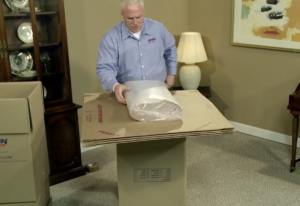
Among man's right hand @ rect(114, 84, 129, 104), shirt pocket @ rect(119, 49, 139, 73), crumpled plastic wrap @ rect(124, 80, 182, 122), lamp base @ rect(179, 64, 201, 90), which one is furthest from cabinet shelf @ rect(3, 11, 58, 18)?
lamp base @ rect(179, 64, 201, 90)

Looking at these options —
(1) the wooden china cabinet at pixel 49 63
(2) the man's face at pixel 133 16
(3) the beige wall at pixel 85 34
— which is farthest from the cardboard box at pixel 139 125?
(3) the beige wall at pixel 85 34

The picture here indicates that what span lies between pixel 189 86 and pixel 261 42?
820mm

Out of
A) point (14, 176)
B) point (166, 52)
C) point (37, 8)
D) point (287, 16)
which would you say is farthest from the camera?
point (287, 16)

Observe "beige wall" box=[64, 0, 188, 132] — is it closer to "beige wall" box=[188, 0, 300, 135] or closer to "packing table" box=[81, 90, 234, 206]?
"beige wall" box=[188, 0, 300, 135]

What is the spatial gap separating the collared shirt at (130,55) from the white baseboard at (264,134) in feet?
6.05

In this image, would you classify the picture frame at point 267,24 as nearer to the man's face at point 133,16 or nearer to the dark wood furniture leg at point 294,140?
the dark wood furniture leg at point 294,140

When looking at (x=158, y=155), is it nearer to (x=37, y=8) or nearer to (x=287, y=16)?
(x=37, y=8)

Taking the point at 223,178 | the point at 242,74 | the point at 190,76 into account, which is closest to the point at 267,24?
the point at 242,74

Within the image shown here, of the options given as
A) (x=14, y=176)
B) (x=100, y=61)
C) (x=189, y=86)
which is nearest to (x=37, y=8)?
(x=100, y=61)

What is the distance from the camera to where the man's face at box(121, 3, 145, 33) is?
2131 millimetres

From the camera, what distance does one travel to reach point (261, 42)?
367 centimetres

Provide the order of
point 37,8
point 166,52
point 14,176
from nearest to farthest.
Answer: point 14,176 < point 166,52 < point 37,8

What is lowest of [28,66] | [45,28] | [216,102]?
[216,102]

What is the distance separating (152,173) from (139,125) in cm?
45
